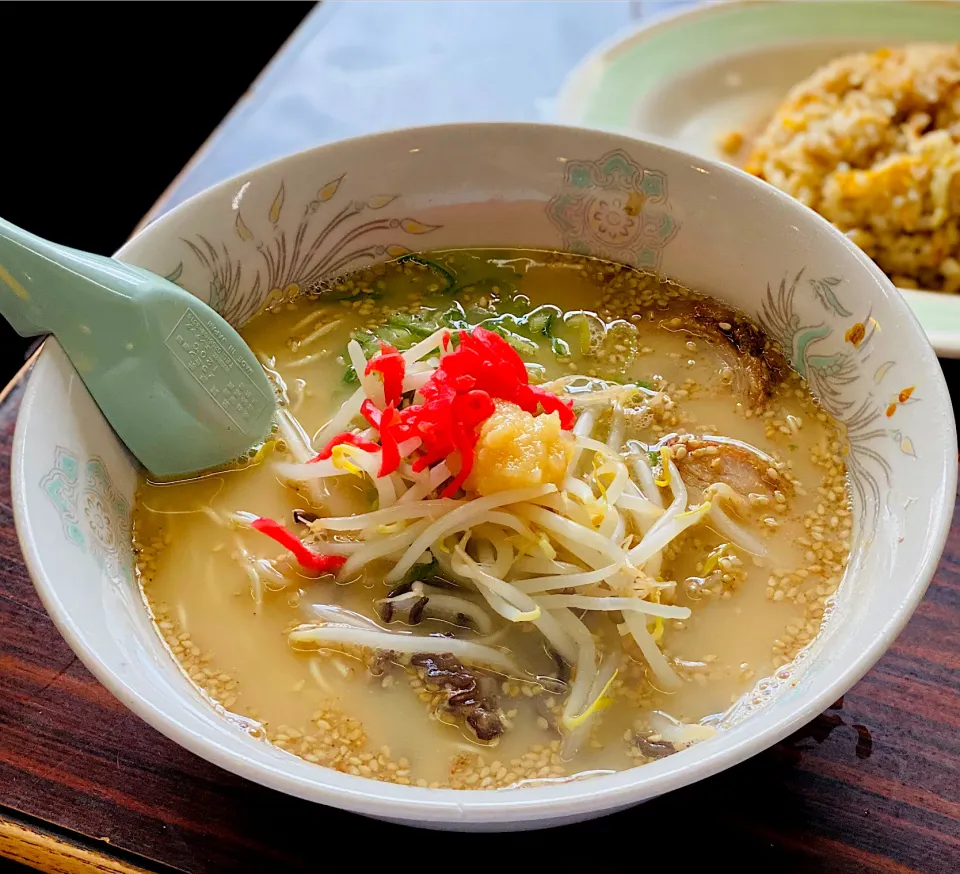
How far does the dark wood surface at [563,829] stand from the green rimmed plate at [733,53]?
154 cm

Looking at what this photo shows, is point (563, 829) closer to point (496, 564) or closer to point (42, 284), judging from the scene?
point (496, 564)

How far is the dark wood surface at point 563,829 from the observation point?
3.42ft

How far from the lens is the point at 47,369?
1.15 metres

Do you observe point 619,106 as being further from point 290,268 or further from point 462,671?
point 462,671

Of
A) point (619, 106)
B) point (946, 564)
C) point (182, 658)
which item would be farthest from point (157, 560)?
point (619, 106)

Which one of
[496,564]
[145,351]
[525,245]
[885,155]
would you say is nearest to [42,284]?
[145,351]

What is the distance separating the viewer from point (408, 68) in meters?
2.50

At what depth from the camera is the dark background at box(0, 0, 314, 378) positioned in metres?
3.23

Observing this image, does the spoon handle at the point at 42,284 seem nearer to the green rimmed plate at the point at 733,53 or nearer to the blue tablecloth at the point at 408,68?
the blue tablecloth at the point at 408,68

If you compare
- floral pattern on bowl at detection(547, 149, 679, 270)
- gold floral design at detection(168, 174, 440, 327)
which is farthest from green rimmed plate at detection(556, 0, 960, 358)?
gold floral design at detection(168, 174, 440, 327)

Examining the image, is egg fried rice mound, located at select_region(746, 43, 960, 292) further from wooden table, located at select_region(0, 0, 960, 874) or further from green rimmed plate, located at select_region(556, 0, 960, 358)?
wooden table, located at select_region(0, 0, 960, 874)

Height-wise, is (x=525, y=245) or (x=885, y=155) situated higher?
(x=885, y=155)

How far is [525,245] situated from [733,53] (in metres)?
1.13

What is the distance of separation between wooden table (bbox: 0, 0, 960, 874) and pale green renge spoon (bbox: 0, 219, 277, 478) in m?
0.30
